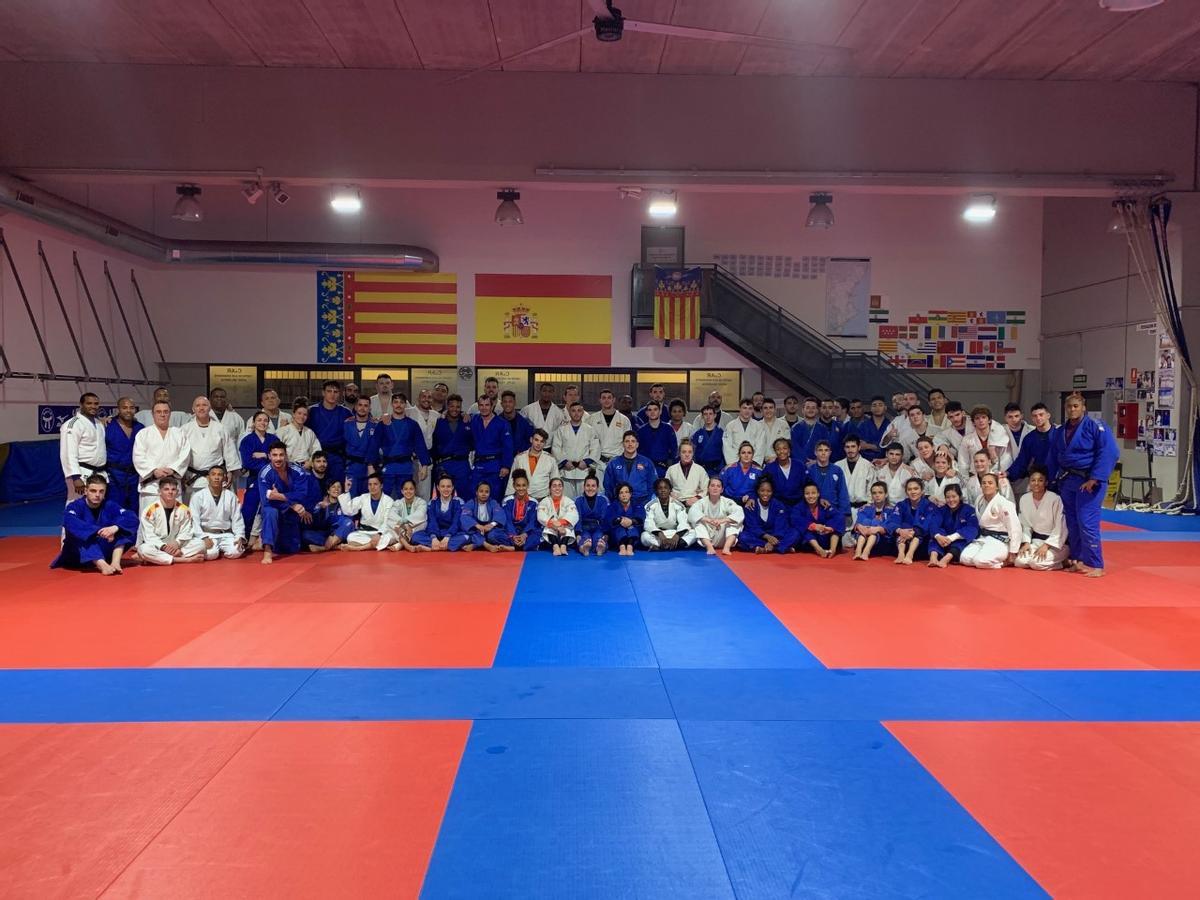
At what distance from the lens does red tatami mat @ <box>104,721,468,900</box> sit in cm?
217

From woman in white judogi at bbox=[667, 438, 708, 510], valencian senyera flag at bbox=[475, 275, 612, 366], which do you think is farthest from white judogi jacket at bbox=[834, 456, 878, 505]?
valencian senyera flag at bbox=[475, 275, 612, 366]

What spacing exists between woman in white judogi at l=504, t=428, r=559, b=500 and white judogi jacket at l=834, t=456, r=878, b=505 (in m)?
3.01

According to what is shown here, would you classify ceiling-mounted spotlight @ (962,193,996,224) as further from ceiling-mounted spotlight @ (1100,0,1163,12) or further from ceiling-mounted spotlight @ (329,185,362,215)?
ceiling-mounted spotlight @ (329,185,362,215)

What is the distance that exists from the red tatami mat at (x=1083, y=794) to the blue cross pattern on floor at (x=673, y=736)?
9 centimetres

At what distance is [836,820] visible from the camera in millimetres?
2523

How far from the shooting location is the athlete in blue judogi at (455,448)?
8.58 metres

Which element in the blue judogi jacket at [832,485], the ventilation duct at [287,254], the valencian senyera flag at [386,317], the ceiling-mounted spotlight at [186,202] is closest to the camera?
the blue judogi jacket at [832,485]

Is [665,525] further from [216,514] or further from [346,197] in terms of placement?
[346,197]

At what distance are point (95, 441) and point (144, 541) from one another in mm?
1170

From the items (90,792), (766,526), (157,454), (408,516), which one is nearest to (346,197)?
(157,454)

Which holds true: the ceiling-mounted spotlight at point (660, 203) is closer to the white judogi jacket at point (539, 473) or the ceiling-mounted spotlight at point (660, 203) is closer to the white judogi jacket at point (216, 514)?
the white judogi jacket at point (539, 473)

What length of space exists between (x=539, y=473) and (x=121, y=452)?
3985 mm

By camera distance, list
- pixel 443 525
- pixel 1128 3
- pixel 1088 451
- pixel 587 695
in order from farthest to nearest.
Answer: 1. pixel 443 525
2. pixel 1088 451
3. pixel 1128 3
4. pixel 587 695

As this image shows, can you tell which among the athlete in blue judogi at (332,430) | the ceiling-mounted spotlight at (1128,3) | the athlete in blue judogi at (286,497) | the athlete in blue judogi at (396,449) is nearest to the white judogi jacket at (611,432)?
the athlete in blue judogi at (396,449)
